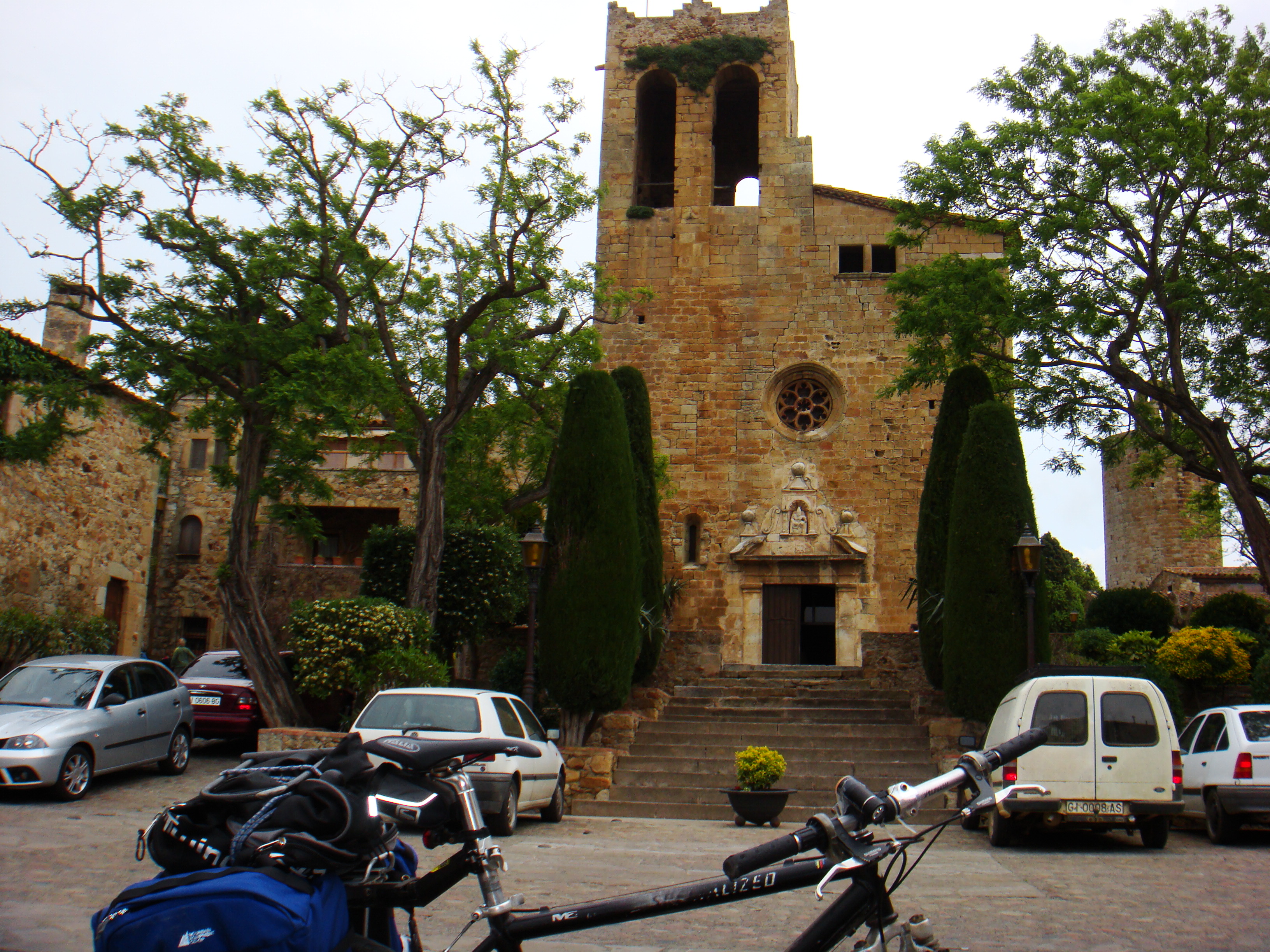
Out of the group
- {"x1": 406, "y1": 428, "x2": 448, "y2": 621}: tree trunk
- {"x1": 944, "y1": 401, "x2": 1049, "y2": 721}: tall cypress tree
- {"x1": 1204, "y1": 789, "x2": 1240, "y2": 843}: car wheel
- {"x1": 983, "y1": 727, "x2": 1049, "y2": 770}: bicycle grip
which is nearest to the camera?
{"x1": 983, "y1": 727, "x2": 1049, "y2": 770}: bicycle grip

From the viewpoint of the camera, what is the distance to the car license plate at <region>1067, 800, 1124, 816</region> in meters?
9.43

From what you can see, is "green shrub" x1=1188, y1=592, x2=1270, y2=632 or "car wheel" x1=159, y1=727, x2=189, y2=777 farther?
"green shrub" x1=1188, y1=592, x2=1270, y2=632

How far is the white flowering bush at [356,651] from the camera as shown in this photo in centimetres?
1340

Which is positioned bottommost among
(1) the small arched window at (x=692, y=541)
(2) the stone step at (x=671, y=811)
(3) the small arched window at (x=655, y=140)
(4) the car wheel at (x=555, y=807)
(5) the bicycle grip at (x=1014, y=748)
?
(2) the stone step at (x=671, y=811)

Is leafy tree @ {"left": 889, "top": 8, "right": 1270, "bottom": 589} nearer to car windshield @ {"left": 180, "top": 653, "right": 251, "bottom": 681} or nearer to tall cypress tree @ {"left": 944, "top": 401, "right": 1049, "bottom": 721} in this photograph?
tall cypress tree @ {"left": 944, "top": 401, "right": 1049, "bottom": 721}

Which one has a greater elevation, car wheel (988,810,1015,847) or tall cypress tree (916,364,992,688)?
tall cypress tree (916,364,992,688)

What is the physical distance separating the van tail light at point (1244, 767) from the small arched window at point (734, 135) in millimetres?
18246

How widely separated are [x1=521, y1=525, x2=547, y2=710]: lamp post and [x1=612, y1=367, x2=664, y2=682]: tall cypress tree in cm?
235

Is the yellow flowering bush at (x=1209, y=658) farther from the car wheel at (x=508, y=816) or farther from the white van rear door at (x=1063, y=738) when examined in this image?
the car wheel at (x=508, y=816)

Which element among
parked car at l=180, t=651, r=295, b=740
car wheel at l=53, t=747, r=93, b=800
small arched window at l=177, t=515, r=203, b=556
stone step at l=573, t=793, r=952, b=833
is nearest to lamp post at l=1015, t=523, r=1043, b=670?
stone step at l=573, t=793, r=952, b=833

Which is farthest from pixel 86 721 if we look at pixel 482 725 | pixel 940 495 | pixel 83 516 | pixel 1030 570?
pixel 940 495

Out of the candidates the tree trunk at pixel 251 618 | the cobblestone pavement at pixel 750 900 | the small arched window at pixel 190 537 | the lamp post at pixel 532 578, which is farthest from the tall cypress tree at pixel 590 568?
the small arched window at pixel 190 537

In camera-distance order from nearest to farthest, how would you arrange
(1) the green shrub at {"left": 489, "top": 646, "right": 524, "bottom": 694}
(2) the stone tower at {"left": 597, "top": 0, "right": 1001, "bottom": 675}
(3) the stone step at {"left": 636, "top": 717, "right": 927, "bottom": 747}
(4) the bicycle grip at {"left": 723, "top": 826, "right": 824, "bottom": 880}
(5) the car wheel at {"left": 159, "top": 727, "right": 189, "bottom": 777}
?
(4) the bicycle grip at {"left": 723, "top": 826, "right": 824, "bottom": 880}, (5) the car wheel at {"left": 159, "top": 727, "right": 189, "bottom": 777}, (3) the stone step at {"left": 636, "top": 717, "right": 927, "bottom": 747}, (1) the green shrub at {"left": 489, "top": 646, "right": 524, "bottom": 694}, (2) the stone tower at {"left": 597, "top": 0, "right": 1001, "bottom": 675}

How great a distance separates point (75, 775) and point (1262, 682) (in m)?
15.0
